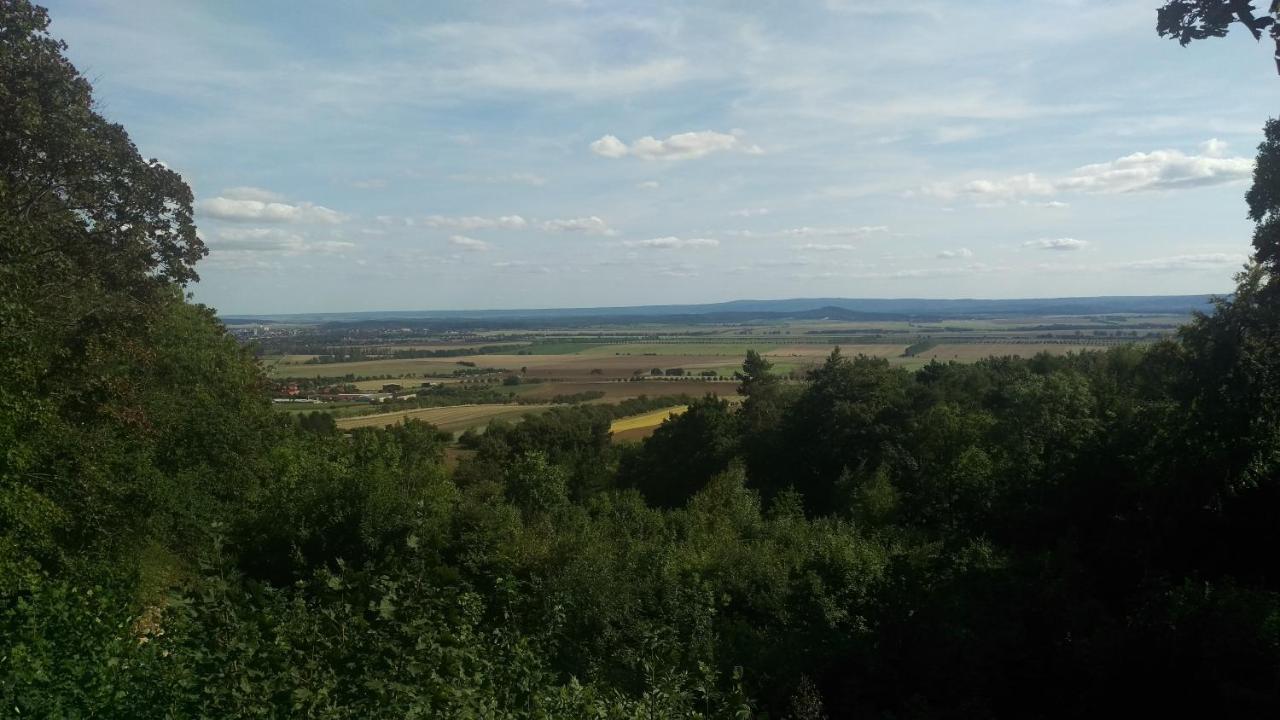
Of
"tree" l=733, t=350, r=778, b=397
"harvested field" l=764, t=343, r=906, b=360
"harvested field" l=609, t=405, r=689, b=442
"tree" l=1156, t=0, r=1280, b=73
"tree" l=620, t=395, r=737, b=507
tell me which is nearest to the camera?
"tree" l=1156, t=0, r=1280, b=73

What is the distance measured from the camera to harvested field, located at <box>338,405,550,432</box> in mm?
48812

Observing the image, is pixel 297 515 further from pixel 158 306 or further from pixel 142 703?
pixel 142 703

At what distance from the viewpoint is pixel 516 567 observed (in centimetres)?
1518

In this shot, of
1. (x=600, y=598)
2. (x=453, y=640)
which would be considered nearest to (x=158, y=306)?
(x=600, y=598)

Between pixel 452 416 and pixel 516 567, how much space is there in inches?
1640

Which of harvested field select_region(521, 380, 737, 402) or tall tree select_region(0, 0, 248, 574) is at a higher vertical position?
tall tree select_region(0, 0, 248, 574)

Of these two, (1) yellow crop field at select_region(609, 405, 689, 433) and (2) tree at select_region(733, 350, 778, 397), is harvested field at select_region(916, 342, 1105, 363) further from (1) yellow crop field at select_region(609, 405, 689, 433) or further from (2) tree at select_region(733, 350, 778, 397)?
(1) yellow crop field at select_region(609, 405, 689, 433)

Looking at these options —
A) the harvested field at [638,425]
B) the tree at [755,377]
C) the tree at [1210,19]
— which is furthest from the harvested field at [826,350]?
the tree at [1210,19]

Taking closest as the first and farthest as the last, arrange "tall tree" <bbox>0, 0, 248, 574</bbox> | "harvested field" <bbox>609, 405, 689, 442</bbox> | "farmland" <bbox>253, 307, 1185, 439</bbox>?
"tall tree" <bbox>0, 0, 248, 574</bbox> → "harvested field" <bbox>609, 405, 689, 442</bbox> → "farmland" <bbox>253, 307, 1185, 439</bbox>

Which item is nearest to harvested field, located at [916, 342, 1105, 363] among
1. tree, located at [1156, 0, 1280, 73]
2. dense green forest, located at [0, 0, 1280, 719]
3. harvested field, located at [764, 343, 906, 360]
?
harvested field, located at [764, 343, 906, 360]

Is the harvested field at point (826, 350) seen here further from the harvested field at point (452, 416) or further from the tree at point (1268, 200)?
the tree at point (1268, 200)

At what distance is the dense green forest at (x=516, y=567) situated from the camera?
676 centimetres

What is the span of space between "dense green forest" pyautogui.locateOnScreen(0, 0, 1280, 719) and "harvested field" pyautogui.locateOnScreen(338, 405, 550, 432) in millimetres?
28247

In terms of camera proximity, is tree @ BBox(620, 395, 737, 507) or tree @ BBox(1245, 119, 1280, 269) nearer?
tree @ BBox(1245, 119, 1280, 269)
